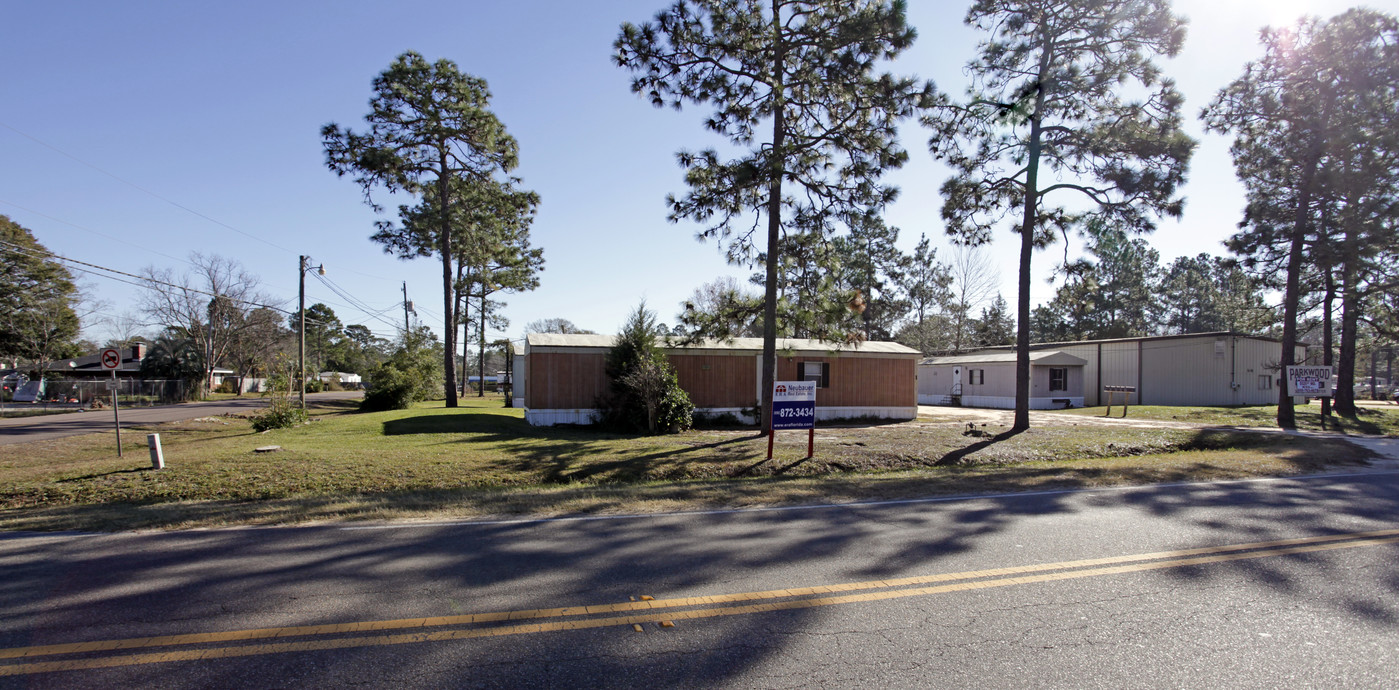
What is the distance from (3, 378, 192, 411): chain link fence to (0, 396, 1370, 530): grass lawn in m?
20.9

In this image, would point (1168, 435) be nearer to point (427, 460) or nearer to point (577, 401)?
point (577, 401)

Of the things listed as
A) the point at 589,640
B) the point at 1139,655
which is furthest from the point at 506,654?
the point at 1139,655

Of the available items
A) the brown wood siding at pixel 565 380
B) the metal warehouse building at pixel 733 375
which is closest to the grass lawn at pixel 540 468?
the brown wood siding at pixel 565 380

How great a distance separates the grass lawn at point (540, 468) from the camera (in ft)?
25.6

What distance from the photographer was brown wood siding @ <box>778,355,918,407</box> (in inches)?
875

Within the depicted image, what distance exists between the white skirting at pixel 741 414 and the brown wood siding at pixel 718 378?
11.5 inches

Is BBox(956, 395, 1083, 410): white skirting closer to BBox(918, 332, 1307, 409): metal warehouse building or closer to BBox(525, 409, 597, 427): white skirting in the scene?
BBox(918, 332, 1307, 409): metal warehouse building

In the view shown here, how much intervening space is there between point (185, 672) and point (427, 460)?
9252 mm

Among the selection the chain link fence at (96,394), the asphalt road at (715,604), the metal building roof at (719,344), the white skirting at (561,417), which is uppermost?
the metal building roof at (719,344)

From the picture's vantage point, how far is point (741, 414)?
20688 millimetres

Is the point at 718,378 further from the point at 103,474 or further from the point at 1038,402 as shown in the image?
the point at 1038,402

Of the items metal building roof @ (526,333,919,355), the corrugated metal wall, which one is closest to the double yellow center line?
metal building roof @ (526,333,919,355)

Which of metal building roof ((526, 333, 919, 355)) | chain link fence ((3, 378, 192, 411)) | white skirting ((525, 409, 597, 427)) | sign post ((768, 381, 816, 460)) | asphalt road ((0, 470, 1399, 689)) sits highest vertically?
metal building roof ((526, 333, 919, 355))

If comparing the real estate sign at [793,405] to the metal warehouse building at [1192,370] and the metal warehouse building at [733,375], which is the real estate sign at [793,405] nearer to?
the metal warehouse building at [733,375]
